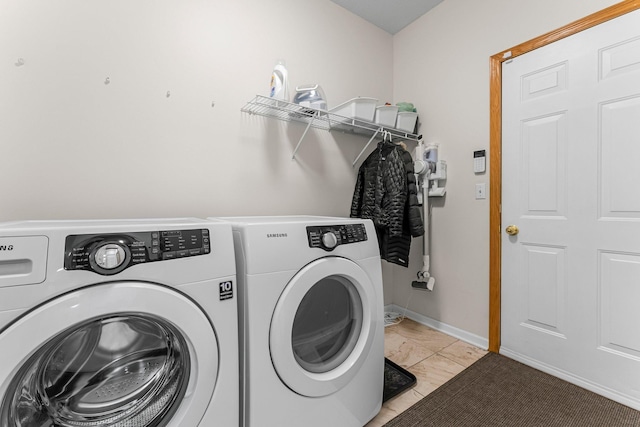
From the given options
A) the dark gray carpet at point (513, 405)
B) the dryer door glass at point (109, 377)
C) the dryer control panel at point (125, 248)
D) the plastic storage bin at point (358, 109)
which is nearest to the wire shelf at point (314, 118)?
the plastic storage bin at point (358, 109)

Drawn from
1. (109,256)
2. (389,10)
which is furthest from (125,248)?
(389,10)

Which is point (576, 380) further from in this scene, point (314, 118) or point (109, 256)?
point (109, 256)

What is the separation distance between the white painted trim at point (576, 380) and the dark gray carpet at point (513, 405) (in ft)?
0.09

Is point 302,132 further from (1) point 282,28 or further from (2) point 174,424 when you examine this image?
(2) point 174,424

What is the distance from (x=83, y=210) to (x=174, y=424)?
1.07 m

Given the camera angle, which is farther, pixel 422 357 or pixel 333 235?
pixel 422 357

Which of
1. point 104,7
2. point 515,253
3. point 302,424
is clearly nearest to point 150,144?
point 104,7

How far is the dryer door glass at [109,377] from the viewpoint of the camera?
71cm

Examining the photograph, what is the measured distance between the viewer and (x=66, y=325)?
0.62m

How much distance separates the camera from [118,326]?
81 centimetres

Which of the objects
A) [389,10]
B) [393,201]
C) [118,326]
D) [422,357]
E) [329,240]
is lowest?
[422,357]

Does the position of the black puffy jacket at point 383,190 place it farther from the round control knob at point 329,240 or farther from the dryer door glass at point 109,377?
the dryer door glass at point 109,377

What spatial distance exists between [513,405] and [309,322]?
1.10 meters

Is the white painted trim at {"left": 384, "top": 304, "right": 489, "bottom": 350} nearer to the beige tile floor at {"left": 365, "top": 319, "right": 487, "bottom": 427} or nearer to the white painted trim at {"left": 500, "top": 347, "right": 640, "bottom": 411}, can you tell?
the beige tile floor at {"left": 365, "top": 319, "right": 487, "bottom": 427}
